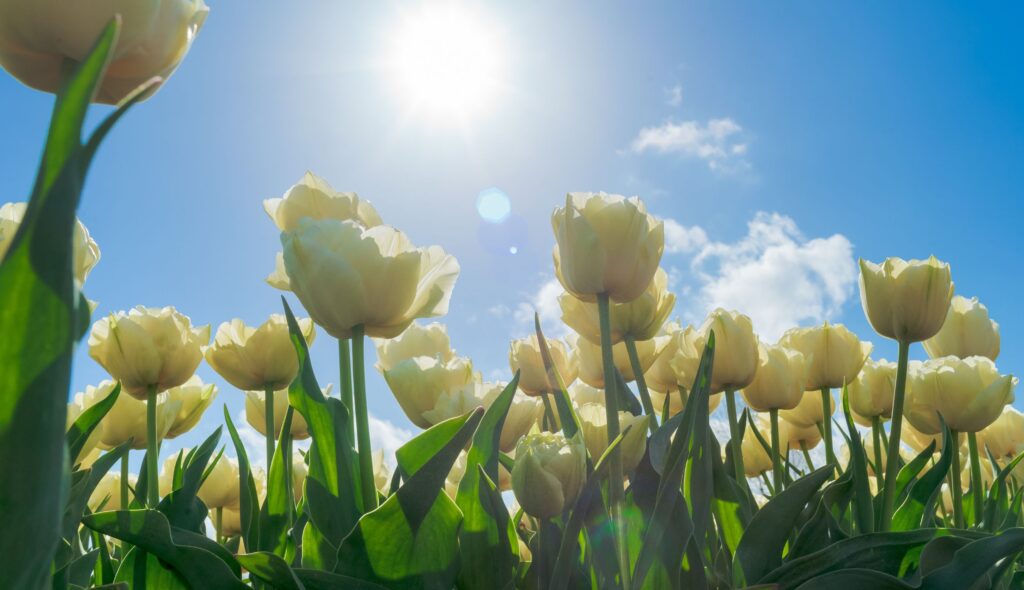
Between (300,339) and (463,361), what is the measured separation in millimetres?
513

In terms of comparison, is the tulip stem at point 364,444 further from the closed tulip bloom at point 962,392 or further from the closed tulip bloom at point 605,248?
the closed tulip bloom at point 962,392

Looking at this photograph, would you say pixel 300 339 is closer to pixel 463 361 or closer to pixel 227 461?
pixel 463 361

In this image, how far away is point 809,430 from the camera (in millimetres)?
2406

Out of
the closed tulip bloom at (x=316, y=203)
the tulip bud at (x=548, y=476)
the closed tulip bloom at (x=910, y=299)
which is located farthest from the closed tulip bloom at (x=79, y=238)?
the closed tulip bloom at (x=910, y=299)

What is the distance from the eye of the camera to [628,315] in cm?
155

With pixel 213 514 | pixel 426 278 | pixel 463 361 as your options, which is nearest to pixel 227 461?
pixel 213 514

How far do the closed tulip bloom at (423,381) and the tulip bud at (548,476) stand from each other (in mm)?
420

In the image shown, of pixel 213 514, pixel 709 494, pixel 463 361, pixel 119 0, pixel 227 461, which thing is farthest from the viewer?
pixel 213 514

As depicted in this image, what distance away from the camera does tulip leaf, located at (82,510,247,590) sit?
2.68ft

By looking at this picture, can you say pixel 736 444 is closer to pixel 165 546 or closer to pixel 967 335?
pixel 165 546

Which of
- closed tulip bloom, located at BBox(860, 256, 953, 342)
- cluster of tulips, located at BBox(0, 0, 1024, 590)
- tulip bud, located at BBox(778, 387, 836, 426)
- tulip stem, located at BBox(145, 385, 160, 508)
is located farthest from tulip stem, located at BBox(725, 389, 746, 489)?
tulip stem, located at BBox(145, 385, 160, 508)

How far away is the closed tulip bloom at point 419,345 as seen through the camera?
1793 mm

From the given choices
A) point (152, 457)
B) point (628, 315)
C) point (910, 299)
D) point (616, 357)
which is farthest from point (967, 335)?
point (152, 457)

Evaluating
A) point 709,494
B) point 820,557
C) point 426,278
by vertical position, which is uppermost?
point 426,278
